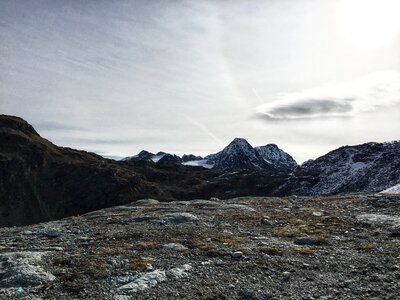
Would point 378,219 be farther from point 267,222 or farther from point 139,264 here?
point 139,264

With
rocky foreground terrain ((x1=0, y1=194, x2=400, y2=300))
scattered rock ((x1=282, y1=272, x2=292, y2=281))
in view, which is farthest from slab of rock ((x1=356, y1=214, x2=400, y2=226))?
scattered rock ((x1=282, y1=272, x2=292, y2=281))

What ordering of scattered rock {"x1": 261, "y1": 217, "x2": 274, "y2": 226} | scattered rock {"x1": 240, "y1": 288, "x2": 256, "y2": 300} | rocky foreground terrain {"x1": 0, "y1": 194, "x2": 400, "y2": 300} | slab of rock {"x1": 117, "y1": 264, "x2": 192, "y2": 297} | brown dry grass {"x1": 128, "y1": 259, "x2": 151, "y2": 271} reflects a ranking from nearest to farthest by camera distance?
scattered rock {"x1": 240, "y1": 288, "x2": 256, "y2": 300} → rocky foreground terrain {"x1": 0, "y1": 194, "x2": 400, "y2": 300} → slab of rock {"x1": 117, "y1": 264, "x2": 192, "y2": 297} → brown dry grass {"x1": 128, "y1": 259, "x2": 151, "y2": 271} → scattered rock {"x1": 261, "y1": 217, "x2": 274, "y2": 226}

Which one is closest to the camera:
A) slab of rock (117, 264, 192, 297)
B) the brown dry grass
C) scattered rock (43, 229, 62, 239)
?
slab of rock (117, 264, 192, 297)

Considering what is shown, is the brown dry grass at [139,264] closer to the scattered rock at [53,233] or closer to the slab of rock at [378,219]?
the scattered rock at [53,233]

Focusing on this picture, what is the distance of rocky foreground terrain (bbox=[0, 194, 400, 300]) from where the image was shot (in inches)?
568

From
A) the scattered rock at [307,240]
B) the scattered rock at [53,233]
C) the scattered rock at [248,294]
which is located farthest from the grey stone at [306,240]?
the scattered rock at [53,233]

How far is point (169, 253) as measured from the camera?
19.0 m

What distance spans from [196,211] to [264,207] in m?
7.20

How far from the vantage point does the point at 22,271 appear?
52.1 ft

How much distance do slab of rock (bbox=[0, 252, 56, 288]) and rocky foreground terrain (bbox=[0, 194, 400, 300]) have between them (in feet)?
0.12

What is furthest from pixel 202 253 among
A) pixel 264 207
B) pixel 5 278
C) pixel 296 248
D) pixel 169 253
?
pixel 264 207

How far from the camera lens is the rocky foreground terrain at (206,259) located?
14.4 m

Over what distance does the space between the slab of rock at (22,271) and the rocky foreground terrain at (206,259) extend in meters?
0.04

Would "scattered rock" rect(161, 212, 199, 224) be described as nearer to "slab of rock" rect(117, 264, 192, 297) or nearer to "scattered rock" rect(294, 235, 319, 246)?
"scattered rock" rect(294, 235, 319, 246)
